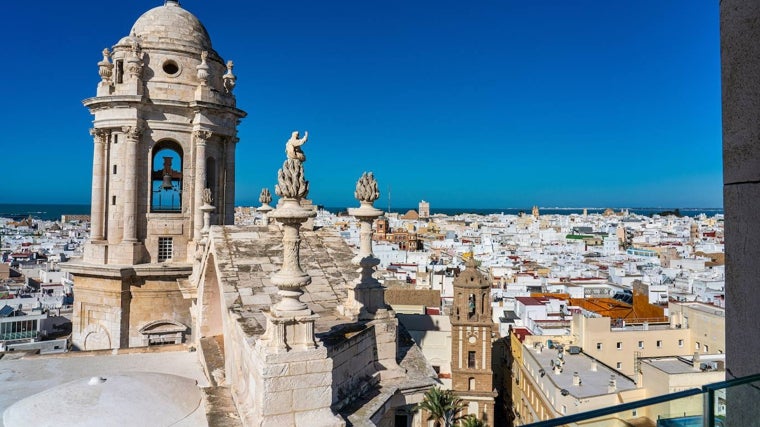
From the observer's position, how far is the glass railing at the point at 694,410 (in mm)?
2457

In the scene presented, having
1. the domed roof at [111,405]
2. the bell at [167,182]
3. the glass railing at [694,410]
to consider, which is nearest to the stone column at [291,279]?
the domed roof at [111,405]

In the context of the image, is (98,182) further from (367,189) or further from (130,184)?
(367,189)

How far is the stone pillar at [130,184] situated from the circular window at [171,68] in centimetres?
204

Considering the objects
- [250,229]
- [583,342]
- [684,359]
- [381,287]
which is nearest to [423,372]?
[381,287]

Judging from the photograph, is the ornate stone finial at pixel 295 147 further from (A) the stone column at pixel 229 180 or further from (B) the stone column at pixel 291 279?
(A) the stone column at pixel 229 180

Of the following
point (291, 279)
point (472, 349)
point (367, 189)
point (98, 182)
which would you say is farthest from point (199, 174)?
point (472, 349)

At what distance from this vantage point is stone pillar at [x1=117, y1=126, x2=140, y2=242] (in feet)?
52.5

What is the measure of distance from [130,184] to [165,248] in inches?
86.7

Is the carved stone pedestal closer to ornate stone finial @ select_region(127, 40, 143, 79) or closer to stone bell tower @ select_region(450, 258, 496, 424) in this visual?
ornate stone finial @ select_region(127, 40, 143, 79)

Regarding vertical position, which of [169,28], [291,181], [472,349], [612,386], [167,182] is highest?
[169,28]

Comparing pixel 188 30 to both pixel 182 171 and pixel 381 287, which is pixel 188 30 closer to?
pixel 182 171

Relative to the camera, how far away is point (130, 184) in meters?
16.2

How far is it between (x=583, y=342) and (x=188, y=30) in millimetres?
24292

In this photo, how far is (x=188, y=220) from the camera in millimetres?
17031
